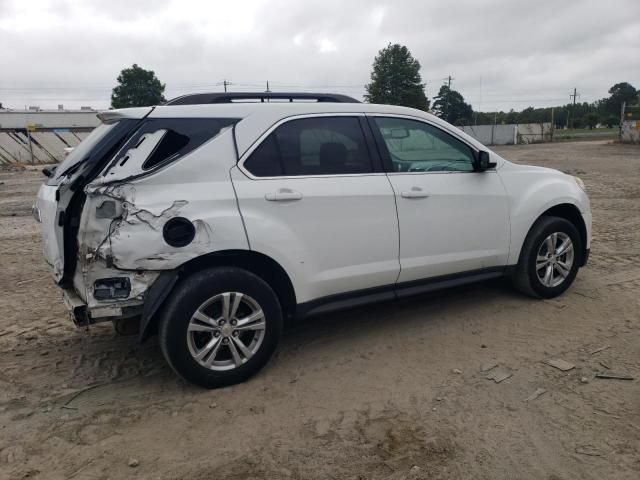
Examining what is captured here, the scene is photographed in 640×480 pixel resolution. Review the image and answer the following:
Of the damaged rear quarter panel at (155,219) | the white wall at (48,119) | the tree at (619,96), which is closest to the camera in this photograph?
the damaged rear quarter panel at (155,219)

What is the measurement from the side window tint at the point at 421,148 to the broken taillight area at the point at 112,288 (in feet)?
6.73

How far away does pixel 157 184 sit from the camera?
10.1ft

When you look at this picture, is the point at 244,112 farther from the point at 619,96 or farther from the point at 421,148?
the point at 619,96

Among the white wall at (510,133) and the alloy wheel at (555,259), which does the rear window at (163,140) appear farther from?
the white wall at (510,133)

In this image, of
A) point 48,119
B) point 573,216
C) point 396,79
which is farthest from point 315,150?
point 396,79

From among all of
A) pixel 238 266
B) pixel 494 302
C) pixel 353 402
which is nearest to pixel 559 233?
pixel 494 302

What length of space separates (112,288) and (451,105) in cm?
8080

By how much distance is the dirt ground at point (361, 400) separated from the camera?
2.57 meters

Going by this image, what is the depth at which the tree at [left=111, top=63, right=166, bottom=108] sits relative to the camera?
198 ft

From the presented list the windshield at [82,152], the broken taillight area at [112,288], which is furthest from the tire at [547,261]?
the windshield at [82,152]

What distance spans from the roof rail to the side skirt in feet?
4.92

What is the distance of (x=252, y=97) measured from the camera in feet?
12.4

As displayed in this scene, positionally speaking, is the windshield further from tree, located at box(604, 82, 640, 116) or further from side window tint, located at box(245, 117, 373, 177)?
tree, located at box(604, 82, 640, 116)

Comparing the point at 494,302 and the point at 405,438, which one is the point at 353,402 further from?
the point at 494,302
